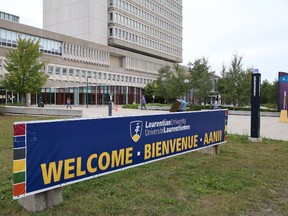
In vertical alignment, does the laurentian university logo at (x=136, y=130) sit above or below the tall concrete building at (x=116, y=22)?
below

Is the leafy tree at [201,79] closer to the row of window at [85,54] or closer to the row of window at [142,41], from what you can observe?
the row of window at [85,54]

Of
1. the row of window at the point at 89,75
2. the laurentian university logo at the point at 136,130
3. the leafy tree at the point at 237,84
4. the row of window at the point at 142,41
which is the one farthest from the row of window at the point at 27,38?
the laurentian university logo at the point at 136,130

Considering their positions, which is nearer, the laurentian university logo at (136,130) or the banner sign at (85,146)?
the banner sign at (85,146)

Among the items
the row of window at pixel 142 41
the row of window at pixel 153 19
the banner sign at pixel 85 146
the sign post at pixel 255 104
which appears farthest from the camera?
the row of window at pixel 153 19

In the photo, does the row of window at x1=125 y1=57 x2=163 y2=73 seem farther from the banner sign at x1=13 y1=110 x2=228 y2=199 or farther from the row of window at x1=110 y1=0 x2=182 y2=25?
the banner sign at x1=13 y1=110 x2=228 y2=199

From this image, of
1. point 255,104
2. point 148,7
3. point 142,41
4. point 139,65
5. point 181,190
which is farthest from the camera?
point 148,7

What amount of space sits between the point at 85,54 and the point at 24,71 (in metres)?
42.8

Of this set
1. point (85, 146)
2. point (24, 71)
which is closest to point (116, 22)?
point (24, 71)

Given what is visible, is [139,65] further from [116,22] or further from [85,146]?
[85,146]

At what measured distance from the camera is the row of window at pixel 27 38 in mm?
50594

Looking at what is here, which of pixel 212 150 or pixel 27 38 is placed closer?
pixel 212 150

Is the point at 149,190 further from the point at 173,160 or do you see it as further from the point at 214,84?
the point at 214,84

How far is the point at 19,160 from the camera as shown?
3455 millimetres

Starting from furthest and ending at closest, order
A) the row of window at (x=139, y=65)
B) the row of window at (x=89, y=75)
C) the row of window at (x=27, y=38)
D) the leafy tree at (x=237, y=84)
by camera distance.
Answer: the row of window at (x=139, y=65) < the row of window at (x=89, y=75) < the row of window at (x=27, y=38) < the leafy tree at (x=237, y=84)
